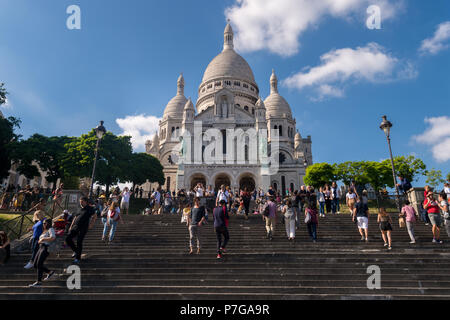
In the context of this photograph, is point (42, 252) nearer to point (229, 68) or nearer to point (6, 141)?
point (6, 141)

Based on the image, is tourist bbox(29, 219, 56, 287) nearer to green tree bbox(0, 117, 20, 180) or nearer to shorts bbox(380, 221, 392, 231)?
shorts bbox(380, 221, 392, 231)

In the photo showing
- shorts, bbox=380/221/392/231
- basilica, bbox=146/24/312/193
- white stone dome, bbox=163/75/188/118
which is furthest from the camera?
white stone dome, bbox=163/75/188/118

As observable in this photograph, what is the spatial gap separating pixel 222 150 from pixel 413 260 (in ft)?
101

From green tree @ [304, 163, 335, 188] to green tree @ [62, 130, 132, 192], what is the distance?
22.2m

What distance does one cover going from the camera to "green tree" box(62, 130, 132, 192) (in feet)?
84.5

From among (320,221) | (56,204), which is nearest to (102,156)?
(56,204)

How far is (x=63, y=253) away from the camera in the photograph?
9141 millimetres

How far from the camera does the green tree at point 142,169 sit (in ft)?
97.3

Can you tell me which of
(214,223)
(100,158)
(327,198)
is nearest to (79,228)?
(214,223)

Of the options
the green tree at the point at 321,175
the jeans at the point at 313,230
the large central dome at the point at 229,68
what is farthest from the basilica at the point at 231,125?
the jeans at the point at 313,230

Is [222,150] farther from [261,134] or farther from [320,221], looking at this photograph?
[320,221]

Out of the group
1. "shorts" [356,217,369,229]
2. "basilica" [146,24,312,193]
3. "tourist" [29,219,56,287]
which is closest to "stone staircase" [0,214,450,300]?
"tourist" [29,219,56,287]

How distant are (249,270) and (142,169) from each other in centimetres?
2697
